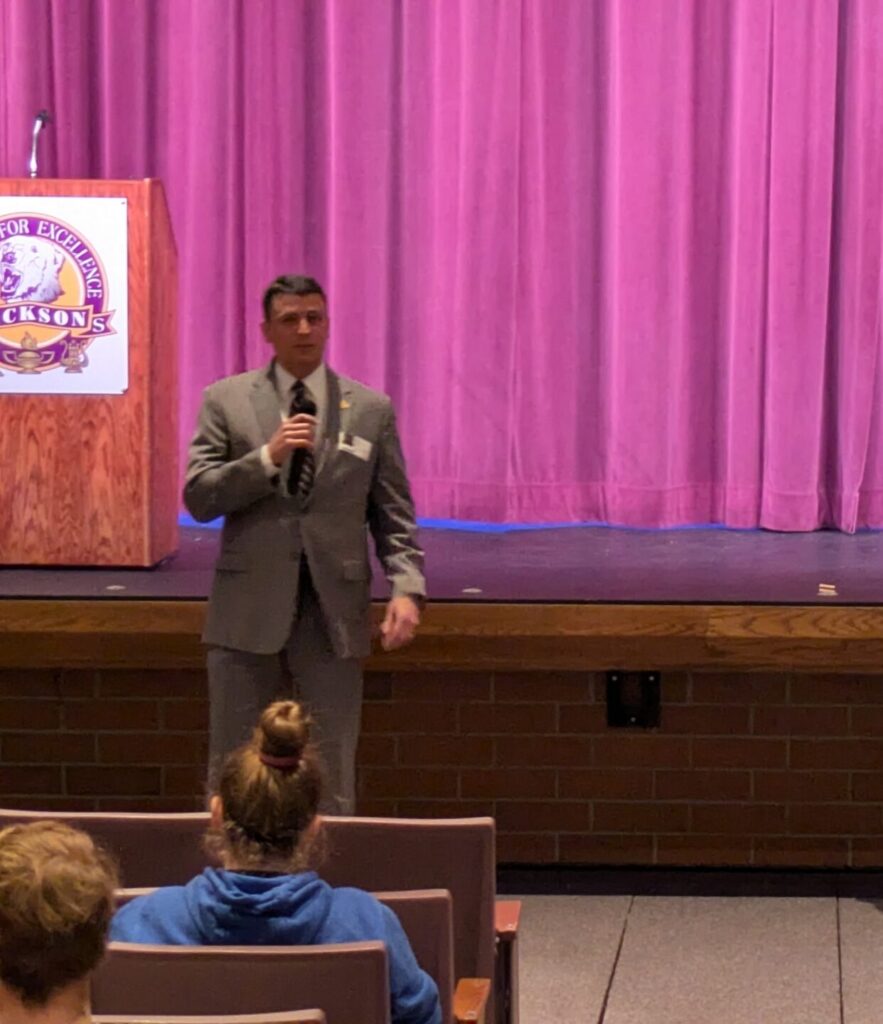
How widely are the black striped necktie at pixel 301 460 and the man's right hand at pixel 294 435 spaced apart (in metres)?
0.05

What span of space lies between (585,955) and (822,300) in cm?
260

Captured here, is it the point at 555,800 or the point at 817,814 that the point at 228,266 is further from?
the point at 817,814

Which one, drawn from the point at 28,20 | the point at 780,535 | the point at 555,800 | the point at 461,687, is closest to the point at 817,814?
the point at 555,800

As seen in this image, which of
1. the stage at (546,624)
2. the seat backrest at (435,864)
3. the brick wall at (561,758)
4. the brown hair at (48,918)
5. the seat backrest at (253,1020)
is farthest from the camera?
the brick wall at (561,758)

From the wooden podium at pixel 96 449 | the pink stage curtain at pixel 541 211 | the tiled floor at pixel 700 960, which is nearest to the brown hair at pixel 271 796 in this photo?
the tiled floor at pixel 700 960

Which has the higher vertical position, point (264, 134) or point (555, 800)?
point (264, 134)

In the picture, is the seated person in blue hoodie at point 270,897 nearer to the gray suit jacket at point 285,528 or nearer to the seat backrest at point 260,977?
the seat backrest at point 260,977

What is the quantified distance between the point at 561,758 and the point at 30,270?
178 cm

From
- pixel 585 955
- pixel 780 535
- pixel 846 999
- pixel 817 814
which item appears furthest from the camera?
pixel 780 535

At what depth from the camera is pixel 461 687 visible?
4352 mm

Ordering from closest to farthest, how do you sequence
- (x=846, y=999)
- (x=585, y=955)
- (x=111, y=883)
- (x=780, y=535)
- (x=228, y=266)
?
(x=111, y=883)
(x=846, y=999)
(x=585, y=955)
(x=780, y=535)
(x=228, y=266)

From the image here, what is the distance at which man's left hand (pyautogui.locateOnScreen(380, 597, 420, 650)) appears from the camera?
11.2 ft

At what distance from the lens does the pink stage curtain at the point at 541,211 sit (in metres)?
5.61

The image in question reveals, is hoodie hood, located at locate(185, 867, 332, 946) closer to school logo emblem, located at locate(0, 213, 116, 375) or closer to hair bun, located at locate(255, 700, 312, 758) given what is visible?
hair bun, located at locate(255, 700, 312, 758)
